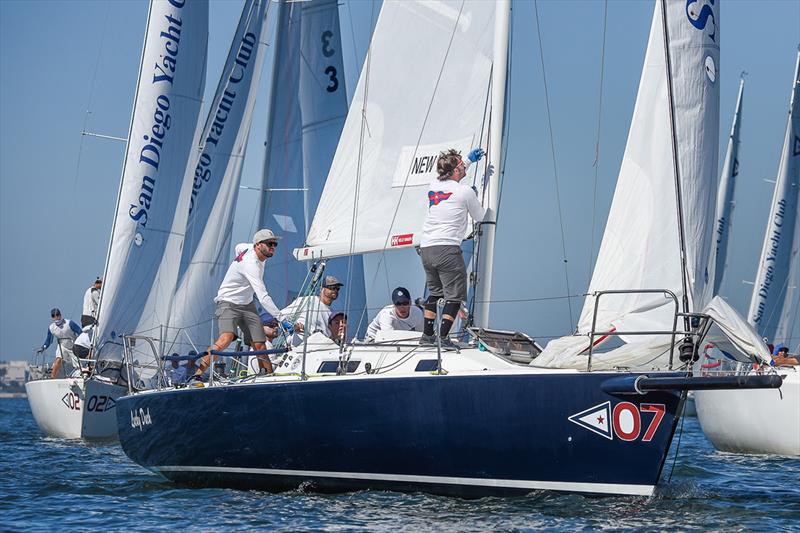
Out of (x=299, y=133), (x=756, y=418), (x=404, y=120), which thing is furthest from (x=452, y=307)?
(x=299, y=133)

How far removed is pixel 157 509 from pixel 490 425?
274cm

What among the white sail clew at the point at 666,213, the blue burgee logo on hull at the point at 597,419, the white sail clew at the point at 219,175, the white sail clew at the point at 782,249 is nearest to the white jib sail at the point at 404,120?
the white sail clew at the point at 666,213

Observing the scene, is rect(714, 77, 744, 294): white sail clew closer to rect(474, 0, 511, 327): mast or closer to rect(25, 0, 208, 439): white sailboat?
rect(25, 0, 208, 439): white sailboat

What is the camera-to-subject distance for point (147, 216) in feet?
54.4

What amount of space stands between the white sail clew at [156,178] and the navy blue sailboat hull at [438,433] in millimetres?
5853

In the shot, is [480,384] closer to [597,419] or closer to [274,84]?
[597,419]

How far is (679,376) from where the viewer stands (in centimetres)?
861

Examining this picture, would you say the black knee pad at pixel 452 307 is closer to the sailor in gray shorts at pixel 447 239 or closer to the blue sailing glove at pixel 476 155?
the sailor in gray shorts at pixel 447 239

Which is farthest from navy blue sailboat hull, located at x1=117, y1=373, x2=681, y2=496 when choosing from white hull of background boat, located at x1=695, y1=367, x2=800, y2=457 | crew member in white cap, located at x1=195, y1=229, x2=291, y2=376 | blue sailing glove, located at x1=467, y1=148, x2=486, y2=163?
white hull of background boat, located at x1=695, y1=367, x2=800, y2=457

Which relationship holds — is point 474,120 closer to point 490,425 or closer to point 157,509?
point 490,425

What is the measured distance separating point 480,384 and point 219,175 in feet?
35.7

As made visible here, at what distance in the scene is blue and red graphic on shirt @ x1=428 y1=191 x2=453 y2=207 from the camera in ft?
33.3

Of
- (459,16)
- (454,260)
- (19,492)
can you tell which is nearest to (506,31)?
(459,16)

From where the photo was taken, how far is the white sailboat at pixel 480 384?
8703 mm
